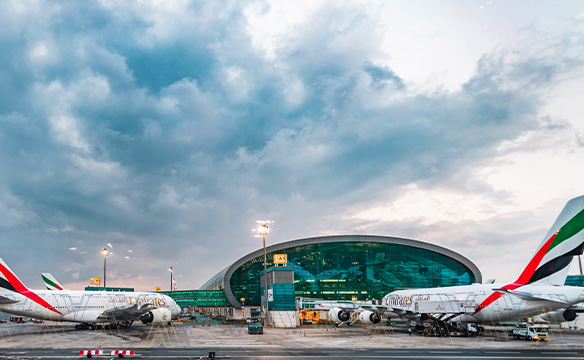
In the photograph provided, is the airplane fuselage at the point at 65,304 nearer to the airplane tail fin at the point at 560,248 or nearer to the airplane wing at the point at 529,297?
the airplane wing at the point at 529,297

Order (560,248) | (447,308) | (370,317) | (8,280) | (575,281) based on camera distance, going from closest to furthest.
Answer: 1. (560,248)
2. (447,308)
3. (8,280)
4. (370,317)
5. (575,281)

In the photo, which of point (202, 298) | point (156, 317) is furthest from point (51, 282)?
point (156, 317)

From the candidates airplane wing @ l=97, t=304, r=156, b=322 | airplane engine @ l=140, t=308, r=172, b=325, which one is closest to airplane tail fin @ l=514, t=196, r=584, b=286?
airplane engine @ l=140, t=308, r=172, b=325

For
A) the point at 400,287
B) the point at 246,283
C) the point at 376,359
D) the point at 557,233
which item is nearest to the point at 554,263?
the point at 557,233

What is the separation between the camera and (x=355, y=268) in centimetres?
9325

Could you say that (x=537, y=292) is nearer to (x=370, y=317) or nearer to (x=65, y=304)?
(x=370, y=317)

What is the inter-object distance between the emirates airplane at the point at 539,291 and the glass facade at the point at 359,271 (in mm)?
44608

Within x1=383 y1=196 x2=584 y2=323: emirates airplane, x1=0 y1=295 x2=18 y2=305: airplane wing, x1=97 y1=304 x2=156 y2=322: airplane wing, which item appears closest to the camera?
x1=383 y1=196 x2=584 y2=323: emirates airplane

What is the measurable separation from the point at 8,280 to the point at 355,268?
2476 inches

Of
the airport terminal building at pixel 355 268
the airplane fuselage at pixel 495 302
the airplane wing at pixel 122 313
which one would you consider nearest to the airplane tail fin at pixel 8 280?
the airplane wing at pixel 122 313

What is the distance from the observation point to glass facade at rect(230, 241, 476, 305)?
302 ft

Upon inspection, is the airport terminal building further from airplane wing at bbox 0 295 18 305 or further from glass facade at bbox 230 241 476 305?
airplane wing at bbox 0 295 18 305

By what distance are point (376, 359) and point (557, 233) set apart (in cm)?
2406

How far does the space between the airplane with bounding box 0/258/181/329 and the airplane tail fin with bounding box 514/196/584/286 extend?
42.3m
